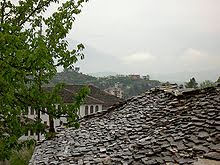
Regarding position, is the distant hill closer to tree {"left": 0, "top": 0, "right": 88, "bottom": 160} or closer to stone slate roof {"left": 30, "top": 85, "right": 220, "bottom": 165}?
stone slate roof {"left": 30, "top": 85, "right": 220, "bottom": 165}

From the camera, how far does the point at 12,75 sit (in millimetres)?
6648

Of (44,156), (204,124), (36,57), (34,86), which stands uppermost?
(36,57)

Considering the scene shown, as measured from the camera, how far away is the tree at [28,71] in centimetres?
677

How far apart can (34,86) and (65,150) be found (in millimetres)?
2575

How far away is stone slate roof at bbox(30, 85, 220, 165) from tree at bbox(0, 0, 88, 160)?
1.18 m

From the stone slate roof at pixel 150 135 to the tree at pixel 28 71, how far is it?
3.88 feet

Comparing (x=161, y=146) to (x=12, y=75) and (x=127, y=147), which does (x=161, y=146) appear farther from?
(x=12, y=75)

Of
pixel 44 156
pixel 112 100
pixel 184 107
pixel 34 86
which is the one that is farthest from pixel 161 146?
pixel 112 100

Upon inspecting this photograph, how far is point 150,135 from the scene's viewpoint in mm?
8219

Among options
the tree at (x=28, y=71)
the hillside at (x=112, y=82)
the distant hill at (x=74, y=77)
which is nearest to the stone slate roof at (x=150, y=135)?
the tree at (x=28, y=71)

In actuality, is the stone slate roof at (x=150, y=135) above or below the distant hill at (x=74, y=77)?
below

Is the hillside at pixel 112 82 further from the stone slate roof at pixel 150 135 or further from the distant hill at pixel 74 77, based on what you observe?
the stone slate roof at pixel 150 135

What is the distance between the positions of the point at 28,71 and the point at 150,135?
318 cm

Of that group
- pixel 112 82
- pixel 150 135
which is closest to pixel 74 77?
pixel 112 82
